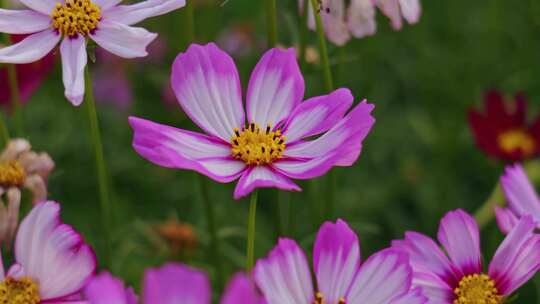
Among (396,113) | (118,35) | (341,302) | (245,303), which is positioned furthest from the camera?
(396,113)

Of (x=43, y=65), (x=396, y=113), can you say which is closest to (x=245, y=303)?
(x=43, y=65)

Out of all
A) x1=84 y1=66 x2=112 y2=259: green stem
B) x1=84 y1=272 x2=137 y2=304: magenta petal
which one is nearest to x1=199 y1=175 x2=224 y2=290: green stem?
x1=84 y1=66 x2=112 y2=259: green stem

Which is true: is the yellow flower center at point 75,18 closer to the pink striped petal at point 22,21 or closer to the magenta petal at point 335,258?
the pink striped petal at point 22,21

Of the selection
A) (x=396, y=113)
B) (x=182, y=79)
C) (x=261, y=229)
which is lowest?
(x=261, y=229)

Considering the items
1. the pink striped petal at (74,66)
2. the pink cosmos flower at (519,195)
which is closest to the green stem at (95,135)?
the pink striped petal at (74,66)

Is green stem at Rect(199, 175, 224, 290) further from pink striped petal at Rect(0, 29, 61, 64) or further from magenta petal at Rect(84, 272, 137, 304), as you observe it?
magenta petal at Rect(84, 272, 137, 304)

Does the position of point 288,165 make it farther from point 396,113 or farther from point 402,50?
point 402,50
